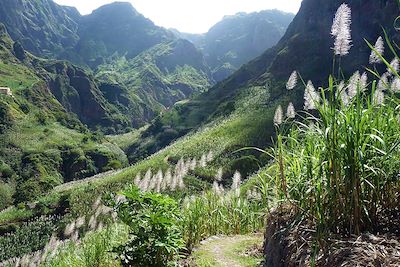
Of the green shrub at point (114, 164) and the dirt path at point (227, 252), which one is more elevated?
the green shrub at point (114, 164)

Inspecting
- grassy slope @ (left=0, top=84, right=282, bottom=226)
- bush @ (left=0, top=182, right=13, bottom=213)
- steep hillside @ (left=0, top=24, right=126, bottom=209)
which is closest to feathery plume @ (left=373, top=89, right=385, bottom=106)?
grassy slope @ (left=0, top=84, right=282, bottom=226)

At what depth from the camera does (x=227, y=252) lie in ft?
28.1

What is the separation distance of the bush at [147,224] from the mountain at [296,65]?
7152cm

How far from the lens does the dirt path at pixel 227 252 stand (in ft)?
25.8

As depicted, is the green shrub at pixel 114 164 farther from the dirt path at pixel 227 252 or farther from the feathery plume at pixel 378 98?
the feathery plume at pixel 378 98

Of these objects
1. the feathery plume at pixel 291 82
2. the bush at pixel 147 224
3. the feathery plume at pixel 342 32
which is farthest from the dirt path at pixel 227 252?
the feathery plume at pixel 342 32

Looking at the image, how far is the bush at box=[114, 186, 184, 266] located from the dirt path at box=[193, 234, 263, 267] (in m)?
1.28

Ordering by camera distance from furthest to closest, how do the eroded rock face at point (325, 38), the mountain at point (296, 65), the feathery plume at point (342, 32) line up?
the mountain at point (296, 65)
the eroded rock face at point (325, 38)
the feathery plume at point (342, 32)

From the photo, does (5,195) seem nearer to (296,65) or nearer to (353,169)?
(296,65)

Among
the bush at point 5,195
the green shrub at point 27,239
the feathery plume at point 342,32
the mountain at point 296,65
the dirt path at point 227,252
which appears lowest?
the dirt path at point 227,252

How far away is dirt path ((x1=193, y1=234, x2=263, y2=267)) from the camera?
310 inches

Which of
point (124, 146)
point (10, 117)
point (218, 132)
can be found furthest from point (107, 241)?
point (124, 146)

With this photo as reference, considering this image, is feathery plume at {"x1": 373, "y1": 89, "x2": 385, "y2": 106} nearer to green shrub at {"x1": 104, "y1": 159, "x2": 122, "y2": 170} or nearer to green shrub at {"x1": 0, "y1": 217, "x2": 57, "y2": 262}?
green shrub at {"x1": 0, "y1": 217, "x2": 57, "y2": 262}

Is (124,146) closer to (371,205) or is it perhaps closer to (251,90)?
(251,90)
